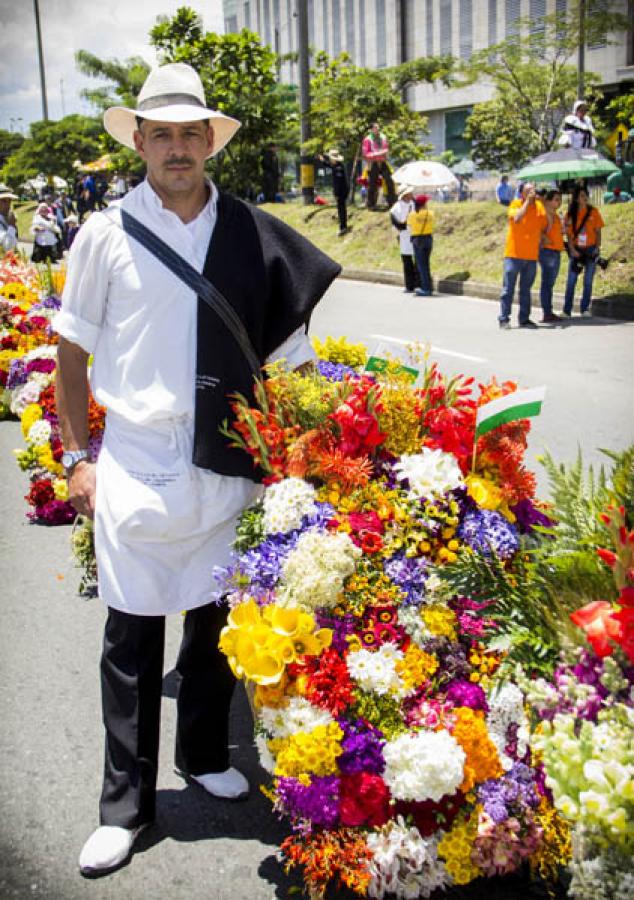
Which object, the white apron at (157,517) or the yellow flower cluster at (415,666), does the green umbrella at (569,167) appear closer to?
the white apron at (157,517)

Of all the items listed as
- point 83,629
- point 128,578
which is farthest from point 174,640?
point 128,578

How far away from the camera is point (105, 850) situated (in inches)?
112

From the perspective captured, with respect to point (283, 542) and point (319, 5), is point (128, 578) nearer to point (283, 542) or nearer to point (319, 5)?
point (283, 542)

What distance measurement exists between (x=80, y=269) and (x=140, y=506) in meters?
0.74

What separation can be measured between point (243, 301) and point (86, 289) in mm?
470

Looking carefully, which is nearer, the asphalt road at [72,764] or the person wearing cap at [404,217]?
the asphalt road at [72,764]

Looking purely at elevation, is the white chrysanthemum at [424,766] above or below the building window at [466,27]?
below

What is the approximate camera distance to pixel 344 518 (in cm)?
273

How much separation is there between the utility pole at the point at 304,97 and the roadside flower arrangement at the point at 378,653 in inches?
881

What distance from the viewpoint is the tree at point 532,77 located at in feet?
71.2

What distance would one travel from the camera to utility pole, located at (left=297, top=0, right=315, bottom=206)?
23234 millimetres

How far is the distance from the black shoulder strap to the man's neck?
120mm

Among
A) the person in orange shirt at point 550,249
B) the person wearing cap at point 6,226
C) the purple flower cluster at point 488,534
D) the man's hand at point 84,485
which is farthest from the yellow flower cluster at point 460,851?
the person wearing cap at point 6,226

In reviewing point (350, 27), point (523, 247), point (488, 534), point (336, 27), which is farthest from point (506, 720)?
point (336, 27)
